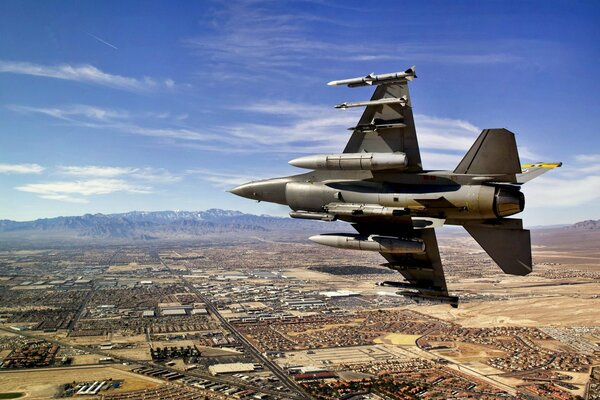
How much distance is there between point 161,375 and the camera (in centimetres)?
4809

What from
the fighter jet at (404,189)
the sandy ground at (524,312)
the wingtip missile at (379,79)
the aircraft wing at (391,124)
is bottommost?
the sandy ground at (524,312)

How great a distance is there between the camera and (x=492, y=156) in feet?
54.8

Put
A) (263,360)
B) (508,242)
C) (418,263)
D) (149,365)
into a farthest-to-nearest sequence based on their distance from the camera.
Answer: (263,360)
(149,365)
(418,263)
(508,242)

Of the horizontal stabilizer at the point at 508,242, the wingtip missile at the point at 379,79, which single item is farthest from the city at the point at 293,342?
the wingtip missile at the point at 379,79

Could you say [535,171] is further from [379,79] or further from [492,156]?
[379,79]

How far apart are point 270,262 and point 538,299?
112280mm

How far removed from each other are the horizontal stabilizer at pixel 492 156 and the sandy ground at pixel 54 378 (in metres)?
40.5

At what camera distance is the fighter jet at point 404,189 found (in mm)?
16688

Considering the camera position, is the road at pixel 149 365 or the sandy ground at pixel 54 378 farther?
the road at pixel 149 365

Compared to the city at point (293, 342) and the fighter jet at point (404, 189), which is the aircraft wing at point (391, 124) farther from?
the city at point (293, 342)

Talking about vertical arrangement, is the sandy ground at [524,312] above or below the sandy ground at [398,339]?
above

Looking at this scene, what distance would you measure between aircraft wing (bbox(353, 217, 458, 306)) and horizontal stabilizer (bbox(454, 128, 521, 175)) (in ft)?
11.8

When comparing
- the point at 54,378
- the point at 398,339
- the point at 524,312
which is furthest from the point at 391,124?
the point at 524,312

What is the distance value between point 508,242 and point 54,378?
158 feet
